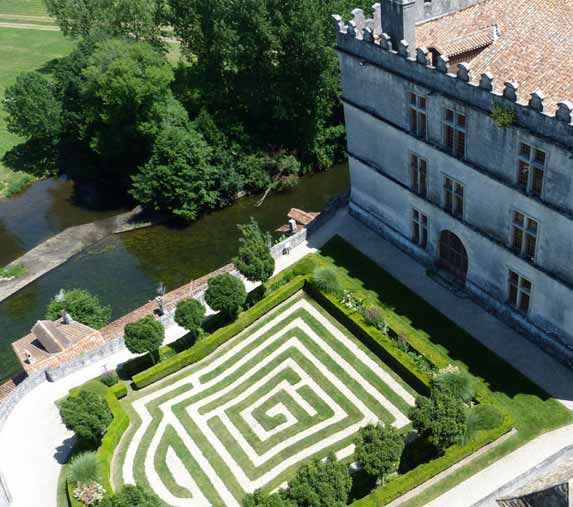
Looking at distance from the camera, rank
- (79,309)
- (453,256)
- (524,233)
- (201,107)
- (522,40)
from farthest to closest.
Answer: (201,107) → (79,309) → (453,256) → (522,40) → (524,233)

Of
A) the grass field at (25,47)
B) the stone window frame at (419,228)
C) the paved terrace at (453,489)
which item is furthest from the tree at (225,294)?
the grass field at (25,47)

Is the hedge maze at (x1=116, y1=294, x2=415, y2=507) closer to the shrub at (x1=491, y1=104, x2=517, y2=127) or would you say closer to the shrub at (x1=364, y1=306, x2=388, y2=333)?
the shrub at (x1=364, y1=306, x2=388, y2=333)

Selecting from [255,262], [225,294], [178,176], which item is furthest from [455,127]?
[178,176]

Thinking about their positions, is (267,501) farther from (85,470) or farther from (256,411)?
(85,470)

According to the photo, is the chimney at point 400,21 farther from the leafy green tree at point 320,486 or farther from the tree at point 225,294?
the leafy green tree at point 320,486

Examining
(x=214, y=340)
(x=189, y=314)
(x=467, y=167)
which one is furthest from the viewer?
(x=214, y=340)
